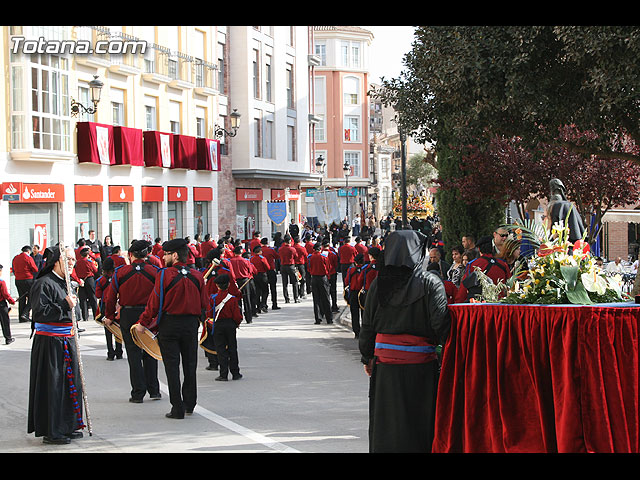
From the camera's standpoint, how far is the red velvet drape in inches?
225

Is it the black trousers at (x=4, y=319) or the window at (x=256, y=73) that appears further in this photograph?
the window at (x=256, y=73)

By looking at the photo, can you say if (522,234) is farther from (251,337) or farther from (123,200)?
(123,200)

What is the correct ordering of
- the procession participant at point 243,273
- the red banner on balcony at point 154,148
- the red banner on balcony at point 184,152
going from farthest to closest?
the red banner on balcony at point 184,152
the red banner on balcony at point 154,148
the procession participant at point 243,273

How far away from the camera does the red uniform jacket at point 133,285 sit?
10688mm

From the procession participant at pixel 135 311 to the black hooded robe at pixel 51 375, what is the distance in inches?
78.7

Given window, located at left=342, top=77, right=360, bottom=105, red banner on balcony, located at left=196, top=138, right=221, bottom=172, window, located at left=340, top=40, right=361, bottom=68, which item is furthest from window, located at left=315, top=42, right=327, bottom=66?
red banner on balcony, located at left=196, top=138, right=221, bottom=172

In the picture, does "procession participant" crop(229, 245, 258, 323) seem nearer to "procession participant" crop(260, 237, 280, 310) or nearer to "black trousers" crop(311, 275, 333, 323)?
"black trousers" crop(311, 275, 333, 323)

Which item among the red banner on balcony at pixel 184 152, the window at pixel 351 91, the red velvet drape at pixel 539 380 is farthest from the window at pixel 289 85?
the red velvet drape at pixel 539 380

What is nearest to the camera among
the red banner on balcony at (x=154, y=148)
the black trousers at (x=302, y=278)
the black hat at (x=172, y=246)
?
the black hat at (x=172, y=246)

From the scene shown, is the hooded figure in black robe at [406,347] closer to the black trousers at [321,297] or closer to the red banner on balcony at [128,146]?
the black trousers at [321,297]

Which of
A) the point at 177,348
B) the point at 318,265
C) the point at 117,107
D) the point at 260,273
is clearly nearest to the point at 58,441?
the point at 177,348

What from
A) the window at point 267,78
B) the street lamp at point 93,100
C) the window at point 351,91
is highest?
the window at point 351,91

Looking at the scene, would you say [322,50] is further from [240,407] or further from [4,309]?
[240,407]

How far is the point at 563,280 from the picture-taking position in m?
6.12
